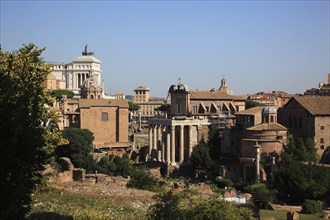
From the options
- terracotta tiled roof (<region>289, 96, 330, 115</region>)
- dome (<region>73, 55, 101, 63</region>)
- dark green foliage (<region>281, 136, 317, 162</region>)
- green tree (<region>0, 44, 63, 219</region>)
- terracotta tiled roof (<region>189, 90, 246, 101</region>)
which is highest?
dome (<region>73, 55, 101, 63</region>)

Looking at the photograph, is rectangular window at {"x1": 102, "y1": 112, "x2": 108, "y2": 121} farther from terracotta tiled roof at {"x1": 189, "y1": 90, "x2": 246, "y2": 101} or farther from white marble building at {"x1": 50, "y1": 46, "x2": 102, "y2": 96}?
white marble building at {"x1": 50, "y1": 46, "x2": 102, "y2": 96}

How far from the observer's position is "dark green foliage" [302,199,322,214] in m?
32.7

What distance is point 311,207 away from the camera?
3284 cm

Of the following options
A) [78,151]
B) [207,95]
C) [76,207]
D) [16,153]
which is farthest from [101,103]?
[16,153]

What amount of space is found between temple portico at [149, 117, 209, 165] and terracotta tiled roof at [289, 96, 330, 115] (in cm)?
1035

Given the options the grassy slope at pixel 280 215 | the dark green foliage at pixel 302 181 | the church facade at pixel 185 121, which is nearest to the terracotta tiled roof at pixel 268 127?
the dark green foliage at pixel 302 181

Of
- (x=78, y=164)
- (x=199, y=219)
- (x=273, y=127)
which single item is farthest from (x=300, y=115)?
(x=199, y=219)

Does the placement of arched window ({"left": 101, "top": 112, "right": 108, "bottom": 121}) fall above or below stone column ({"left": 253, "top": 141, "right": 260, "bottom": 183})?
above

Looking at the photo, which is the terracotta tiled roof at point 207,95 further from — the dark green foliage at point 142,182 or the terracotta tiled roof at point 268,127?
the dark green foliage at point 142,182

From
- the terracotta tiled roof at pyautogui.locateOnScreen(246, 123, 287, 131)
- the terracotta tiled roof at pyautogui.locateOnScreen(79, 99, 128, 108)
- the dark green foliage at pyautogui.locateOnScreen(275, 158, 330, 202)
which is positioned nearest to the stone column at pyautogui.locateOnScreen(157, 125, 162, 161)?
the terracotta tiled roof at pyautogui.locateOnScreen(79, 99, 128, 108)

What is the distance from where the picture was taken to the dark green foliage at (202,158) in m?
47.8

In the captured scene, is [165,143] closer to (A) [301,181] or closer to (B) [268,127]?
(B) [268,127]

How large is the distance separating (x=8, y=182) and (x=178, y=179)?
34.3 meters

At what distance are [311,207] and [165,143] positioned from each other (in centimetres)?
2298
